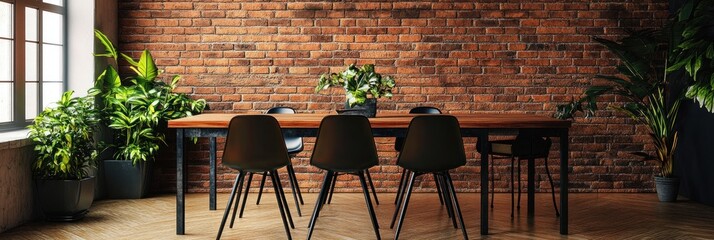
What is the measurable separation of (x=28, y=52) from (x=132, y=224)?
5.59ft

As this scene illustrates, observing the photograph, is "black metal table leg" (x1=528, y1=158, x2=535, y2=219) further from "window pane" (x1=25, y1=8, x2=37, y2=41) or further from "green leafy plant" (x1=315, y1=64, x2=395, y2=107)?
"window pane" (x1=25, y1=8, x2=37, y2=41)

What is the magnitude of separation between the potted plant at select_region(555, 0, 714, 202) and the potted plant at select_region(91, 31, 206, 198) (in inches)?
143

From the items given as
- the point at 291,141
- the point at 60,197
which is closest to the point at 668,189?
the point at 291,141

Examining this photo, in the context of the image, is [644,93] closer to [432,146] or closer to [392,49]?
[392,49]

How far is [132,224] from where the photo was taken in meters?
6.02

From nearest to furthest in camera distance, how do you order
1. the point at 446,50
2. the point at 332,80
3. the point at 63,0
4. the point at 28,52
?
the point at 332,80, the point at 28,52, the point at 63,0, the point at 446,50

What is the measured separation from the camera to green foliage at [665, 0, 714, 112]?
629cm

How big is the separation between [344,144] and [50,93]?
307 cm

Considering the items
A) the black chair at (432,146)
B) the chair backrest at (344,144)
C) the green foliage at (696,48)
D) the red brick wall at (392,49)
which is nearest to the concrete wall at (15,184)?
the red brick wall at (392,49)

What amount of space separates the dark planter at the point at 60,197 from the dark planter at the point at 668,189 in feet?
16.8

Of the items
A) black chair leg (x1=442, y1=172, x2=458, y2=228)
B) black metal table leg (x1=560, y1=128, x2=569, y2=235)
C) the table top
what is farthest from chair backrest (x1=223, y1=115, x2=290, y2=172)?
black metal table leg (x1=560, y1=128, x2=569, y2=235)

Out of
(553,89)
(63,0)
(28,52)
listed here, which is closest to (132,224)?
(28,52)

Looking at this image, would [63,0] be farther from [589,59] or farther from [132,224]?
[589,59]

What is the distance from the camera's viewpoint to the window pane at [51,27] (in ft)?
22.2
